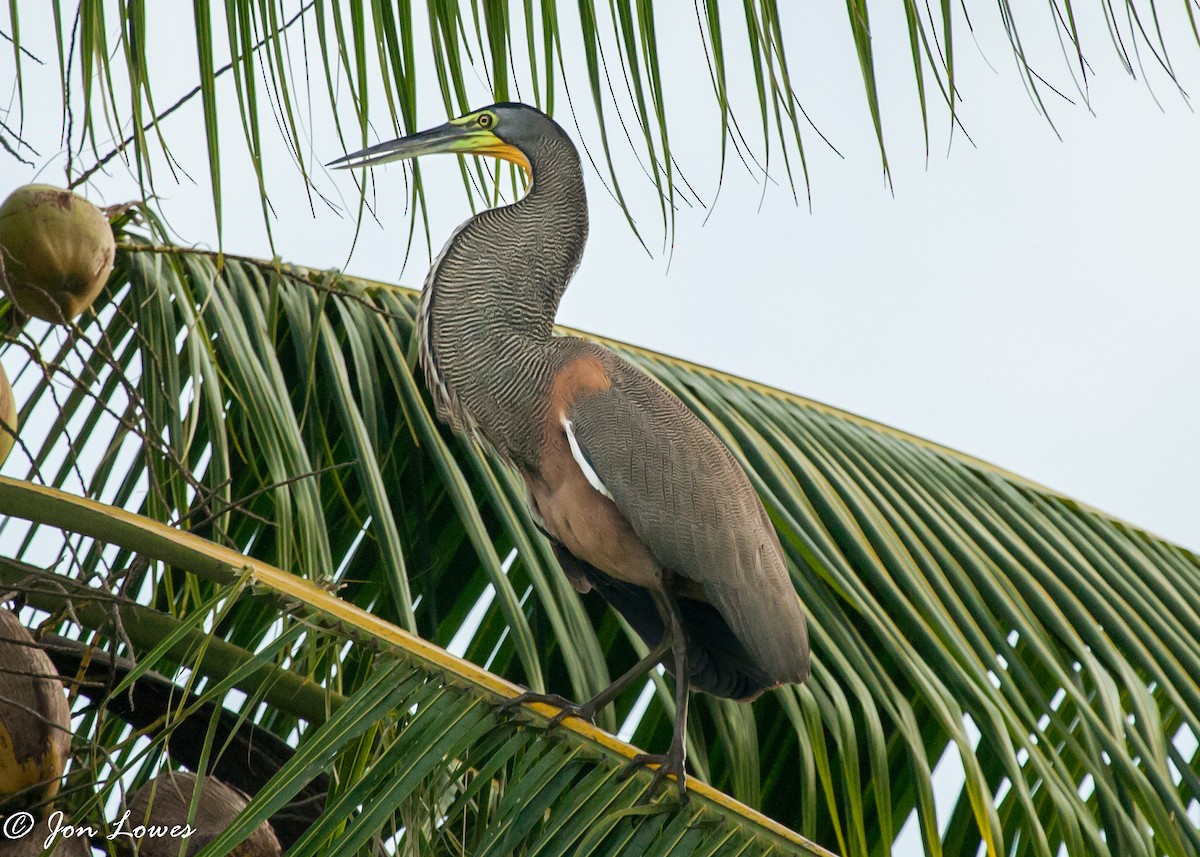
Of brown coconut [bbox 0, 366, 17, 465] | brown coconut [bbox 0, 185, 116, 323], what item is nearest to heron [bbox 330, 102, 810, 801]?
brown coconut [bbox 0, 185, 116, 323]

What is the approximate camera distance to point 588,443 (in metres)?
2.20

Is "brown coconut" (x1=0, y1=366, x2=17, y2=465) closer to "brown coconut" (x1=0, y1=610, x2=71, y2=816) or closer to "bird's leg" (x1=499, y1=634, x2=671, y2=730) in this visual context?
"brown coconut" (x1=0, y1=610, x2=71, y2=816)

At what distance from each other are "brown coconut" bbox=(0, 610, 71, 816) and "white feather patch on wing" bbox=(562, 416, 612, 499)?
867 millimetres

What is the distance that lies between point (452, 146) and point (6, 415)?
96 centimetres

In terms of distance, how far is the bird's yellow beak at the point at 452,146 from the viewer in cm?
227

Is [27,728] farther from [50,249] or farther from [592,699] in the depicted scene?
[592,699]

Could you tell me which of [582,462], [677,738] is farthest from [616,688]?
[582,462]

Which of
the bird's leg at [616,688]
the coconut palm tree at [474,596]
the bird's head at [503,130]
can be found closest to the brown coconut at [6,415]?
the coconut palm tree at [474,596]

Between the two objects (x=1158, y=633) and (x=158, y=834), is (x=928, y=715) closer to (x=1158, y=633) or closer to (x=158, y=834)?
(x=1158, y=633)

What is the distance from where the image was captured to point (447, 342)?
7.42 ft

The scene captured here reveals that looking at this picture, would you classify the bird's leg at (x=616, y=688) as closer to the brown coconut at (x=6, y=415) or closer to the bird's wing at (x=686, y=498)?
the bird's wing at (x=686, y=498)

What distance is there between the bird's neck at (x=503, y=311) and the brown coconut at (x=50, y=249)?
620 millimetres

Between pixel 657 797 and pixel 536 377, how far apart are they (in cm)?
79

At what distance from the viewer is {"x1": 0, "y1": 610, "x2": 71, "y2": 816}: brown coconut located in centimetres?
162
